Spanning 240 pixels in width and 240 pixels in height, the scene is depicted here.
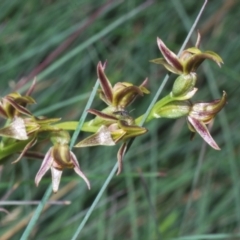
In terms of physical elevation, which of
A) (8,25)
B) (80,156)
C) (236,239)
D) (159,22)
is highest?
(8,25)

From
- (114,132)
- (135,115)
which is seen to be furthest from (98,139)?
(135,115)

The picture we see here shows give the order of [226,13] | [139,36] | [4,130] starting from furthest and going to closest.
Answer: [226,13] → [139,36] → [4,130]

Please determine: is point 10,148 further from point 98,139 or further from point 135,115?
point 135,115

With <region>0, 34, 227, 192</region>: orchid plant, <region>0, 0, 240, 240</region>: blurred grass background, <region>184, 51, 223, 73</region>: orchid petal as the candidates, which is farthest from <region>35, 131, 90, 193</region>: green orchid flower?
<region>0, 0, 240, 240</region>: blurred grass background

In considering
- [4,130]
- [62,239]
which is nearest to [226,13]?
[62,239]

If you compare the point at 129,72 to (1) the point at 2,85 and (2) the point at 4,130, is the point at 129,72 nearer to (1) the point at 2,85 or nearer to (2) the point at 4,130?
(1) the point at 2,85

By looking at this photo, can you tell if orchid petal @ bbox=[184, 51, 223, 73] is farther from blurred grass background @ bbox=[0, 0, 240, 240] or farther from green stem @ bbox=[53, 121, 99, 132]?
blurred grass background @ bbox=[0, 0, 240, 240]

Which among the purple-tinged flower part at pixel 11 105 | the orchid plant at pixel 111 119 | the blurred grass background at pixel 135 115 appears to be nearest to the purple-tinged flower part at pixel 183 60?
the orchid plant at pixel 111 119
